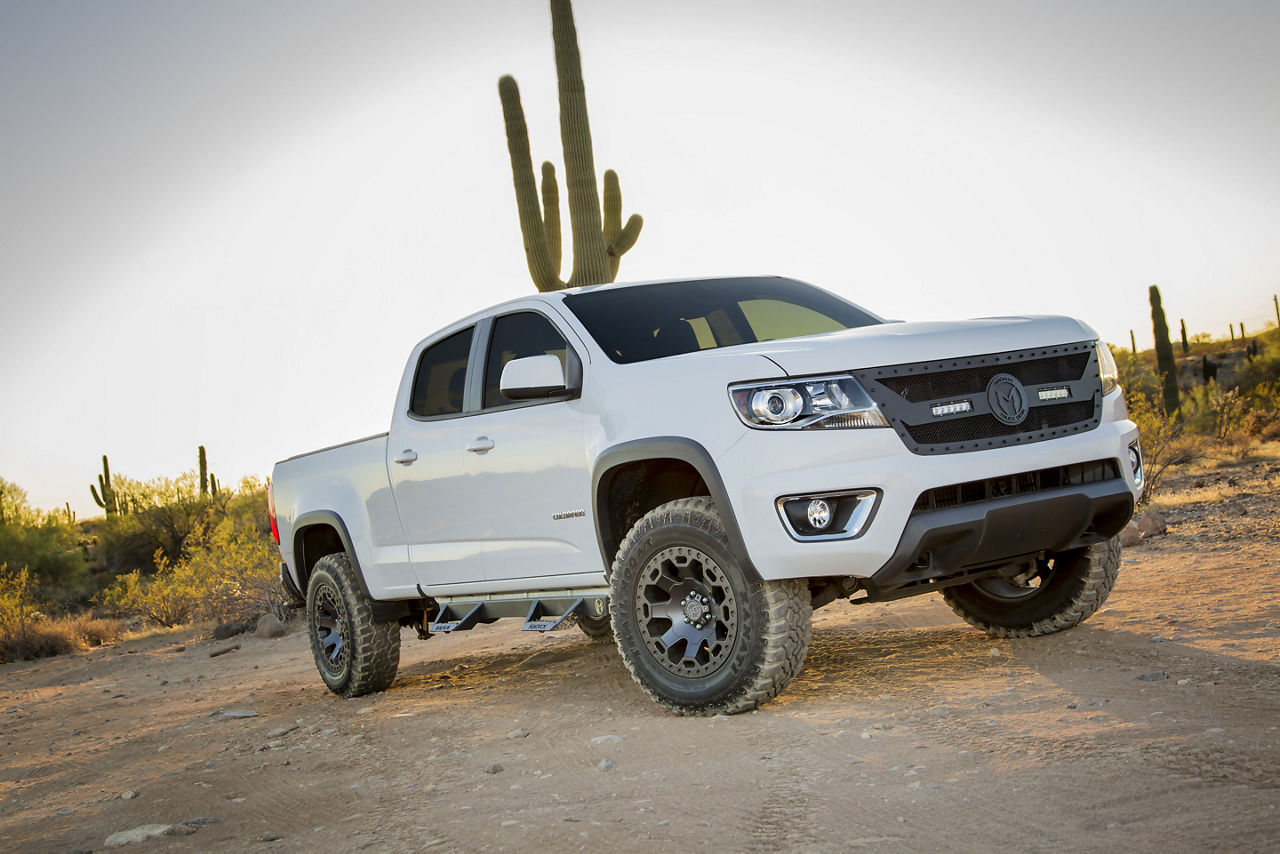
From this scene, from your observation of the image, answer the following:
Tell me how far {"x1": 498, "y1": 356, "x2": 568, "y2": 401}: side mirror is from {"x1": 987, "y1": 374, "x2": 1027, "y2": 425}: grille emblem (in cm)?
198

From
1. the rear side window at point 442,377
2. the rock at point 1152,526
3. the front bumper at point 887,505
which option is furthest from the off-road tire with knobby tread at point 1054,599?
the rock at point 1152,526

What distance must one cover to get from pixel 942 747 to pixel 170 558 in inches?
1218

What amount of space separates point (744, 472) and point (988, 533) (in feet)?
3.36

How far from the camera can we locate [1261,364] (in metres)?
35.6

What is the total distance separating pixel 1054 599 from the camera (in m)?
6.03

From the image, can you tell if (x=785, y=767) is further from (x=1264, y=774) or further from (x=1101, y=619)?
(x=1101, y=619)

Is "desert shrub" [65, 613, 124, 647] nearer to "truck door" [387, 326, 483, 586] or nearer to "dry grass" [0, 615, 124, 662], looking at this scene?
"dry grass" [0, 615, 124, 662]

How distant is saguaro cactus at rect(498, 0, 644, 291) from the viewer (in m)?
15.6

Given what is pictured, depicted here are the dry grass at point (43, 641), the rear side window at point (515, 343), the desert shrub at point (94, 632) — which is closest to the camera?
the rear side window at point (515, 343)

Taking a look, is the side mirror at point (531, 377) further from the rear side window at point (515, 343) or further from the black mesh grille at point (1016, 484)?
A: the black mesh grille at point (1016, 484)

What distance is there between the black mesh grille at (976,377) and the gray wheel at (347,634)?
4137 millimetres

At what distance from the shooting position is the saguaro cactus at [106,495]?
3588 centimetres

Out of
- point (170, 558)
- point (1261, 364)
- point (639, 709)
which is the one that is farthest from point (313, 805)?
point (1261, 364)

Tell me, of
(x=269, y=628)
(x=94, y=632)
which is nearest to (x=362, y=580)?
(x=269, y=628)
